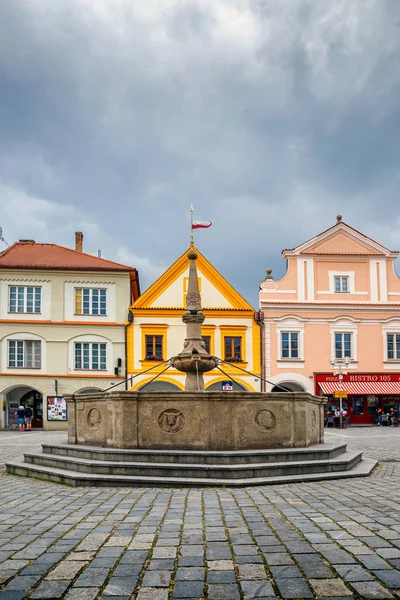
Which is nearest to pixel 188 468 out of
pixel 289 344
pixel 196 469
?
pixel 196 469

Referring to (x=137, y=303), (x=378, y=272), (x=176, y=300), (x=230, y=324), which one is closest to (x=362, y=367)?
(x=378, y=272)

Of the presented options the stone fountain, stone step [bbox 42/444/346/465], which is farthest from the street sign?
Result: stone step [bbox 42/444/346/465]

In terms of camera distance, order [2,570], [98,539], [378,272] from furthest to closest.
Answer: [378,272] → [98,539] → [2,570]

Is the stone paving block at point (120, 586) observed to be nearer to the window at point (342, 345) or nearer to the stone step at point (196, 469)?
the stone step at point (196, 469)

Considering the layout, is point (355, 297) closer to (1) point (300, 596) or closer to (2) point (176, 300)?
(2) point (176, 300)

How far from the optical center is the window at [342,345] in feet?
119

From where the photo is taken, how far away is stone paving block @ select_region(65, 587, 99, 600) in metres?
4.24

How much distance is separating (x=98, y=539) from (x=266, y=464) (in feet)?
15.2

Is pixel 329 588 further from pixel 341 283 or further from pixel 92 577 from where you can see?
pixel 341 283

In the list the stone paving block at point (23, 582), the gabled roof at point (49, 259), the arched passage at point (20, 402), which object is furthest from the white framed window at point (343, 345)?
the stone paving block at point (23, 582)

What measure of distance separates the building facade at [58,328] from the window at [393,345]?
1654cm

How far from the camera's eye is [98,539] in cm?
586

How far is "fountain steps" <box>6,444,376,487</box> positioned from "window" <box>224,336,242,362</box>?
24261 millimetres

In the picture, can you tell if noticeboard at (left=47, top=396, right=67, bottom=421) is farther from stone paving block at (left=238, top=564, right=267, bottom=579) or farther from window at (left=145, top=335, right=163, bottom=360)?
stone paving block at (left=238, top=564, right=267, bottom=579)
